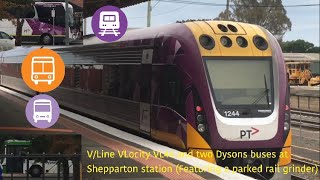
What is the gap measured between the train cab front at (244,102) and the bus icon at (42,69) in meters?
4.93

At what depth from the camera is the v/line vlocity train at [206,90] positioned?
25.5 ft

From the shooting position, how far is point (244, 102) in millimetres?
8148

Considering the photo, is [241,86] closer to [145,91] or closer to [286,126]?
[286,126]

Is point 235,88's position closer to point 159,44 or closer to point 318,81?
point 159,44

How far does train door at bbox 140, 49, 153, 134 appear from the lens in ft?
29.4

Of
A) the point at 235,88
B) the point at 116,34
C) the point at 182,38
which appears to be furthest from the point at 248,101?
the point at 116,34

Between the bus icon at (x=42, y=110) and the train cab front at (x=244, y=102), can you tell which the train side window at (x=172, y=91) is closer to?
the train cab front at (x=244, y=102)

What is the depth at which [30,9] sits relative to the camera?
298 cm

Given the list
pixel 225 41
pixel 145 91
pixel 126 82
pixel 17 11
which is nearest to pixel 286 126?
pixel 225 41

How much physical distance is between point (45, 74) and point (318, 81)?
5386cm

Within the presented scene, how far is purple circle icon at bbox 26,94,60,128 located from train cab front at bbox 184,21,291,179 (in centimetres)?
481

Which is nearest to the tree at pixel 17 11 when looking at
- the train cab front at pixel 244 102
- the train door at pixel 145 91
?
the train cab front at pixel 244 102

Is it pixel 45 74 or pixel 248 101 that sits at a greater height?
pixel 45 74

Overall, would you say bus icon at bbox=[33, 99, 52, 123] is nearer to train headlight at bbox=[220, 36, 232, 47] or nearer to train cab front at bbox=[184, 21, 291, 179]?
train cab front at bbox=[184, 21, 291, 179]
